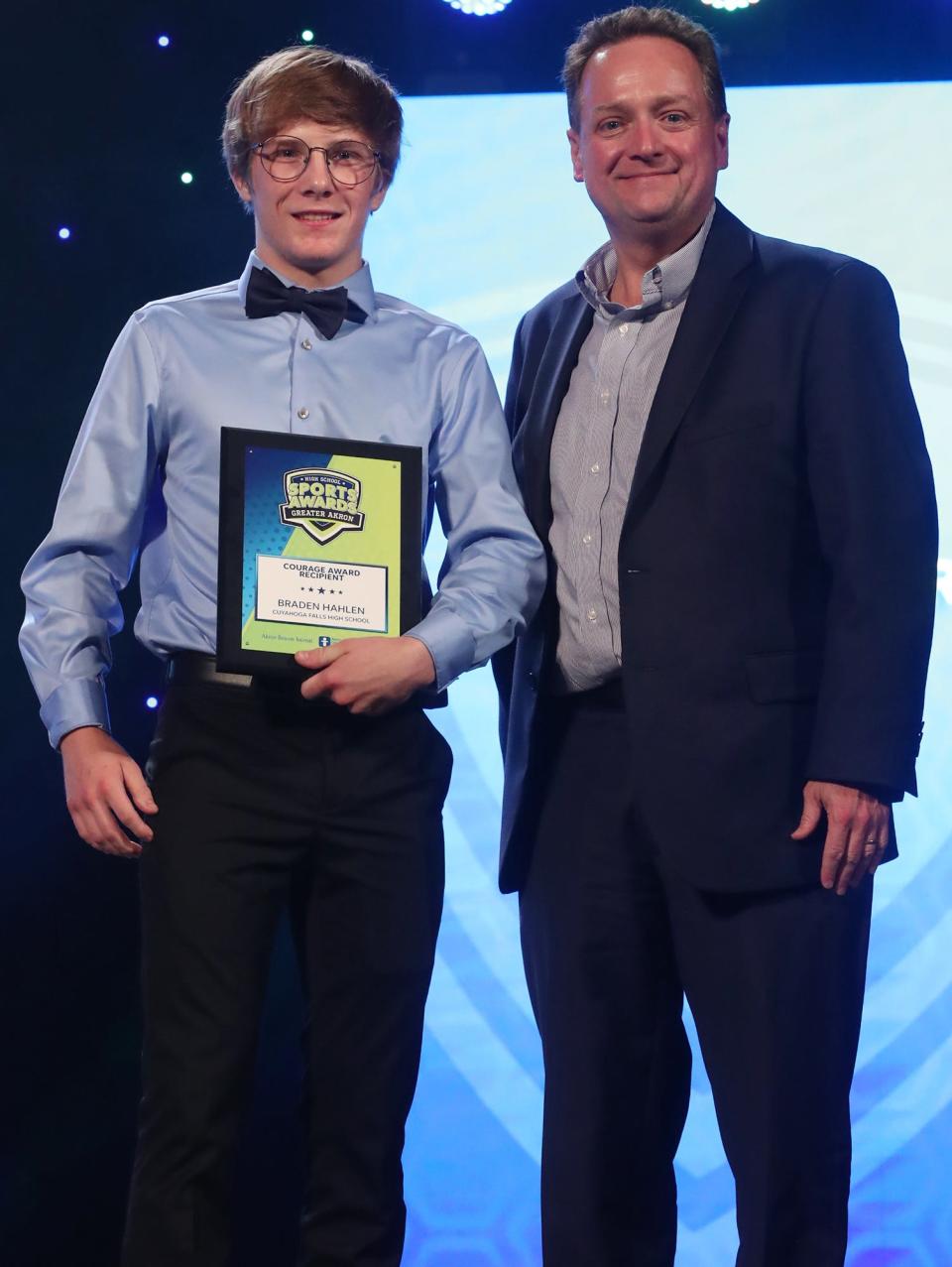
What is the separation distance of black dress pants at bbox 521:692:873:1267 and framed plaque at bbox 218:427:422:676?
1.47ft

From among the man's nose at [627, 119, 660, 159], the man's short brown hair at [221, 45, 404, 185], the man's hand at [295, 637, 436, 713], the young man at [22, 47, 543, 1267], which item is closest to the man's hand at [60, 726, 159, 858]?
the young man at [22, 47, 543, 1267]

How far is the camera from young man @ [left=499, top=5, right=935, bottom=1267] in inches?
77.2

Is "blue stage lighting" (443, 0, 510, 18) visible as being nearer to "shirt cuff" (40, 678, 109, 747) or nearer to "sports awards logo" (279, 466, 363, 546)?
"sports awards logo" (279, 466, 363, 546)

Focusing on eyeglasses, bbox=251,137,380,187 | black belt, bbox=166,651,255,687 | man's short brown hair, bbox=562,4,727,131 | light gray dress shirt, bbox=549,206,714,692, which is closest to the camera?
black belt, bbox=166,651,255,687

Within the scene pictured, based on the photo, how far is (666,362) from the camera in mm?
2100

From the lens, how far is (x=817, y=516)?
6.64ft

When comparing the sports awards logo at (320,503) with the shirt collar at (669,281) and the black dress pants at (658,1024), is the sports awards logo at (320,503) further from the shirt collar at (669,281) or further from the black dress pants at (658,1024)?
the shirt collar at (669,281)

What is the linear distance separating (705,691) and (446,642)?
15.3 inches

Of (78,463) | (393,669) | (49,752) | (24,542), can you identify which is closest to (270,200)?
(78,463)

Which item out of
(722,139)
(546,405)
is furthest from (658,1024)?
(722,139)

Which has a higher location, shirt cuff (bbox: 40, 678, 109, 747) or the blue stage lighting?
the blue stage lighting

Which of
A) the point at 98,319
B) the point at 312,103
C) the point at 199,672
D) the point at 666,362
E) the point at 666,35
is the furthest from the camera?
the point at 98,319

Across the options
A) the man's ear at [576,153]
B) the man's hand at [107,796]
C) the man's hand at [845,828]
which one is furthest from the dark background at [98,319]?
the man's hand at [845,828]

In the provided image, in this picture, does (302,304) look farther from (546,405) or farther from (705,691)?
(705,691)
